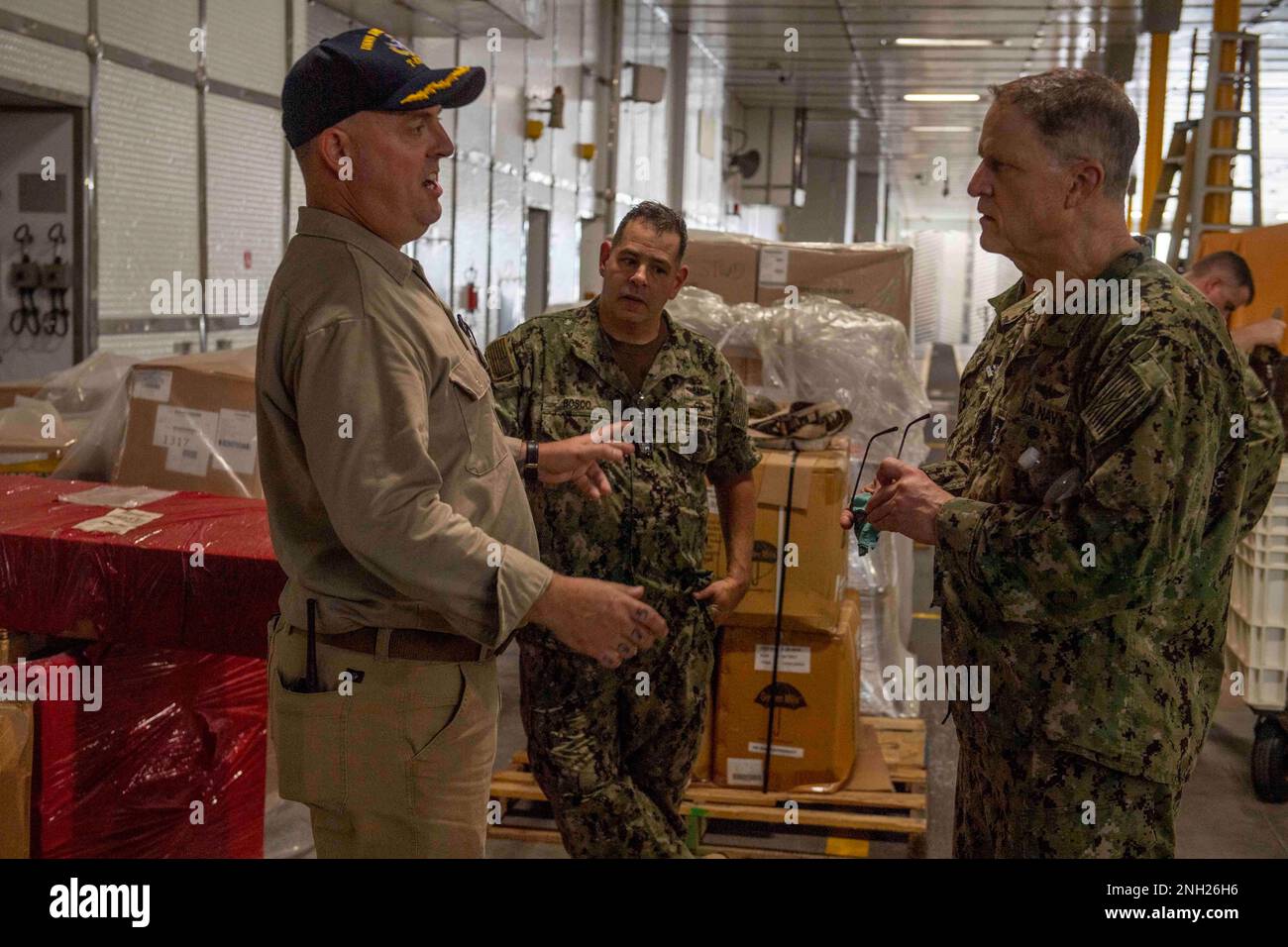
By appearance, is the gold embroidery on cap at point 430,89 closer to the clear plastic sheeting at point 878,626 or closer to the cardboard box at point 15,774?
the cardboard box at point 15,774

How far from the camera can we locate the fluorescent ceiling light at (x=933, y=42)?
13.7 m

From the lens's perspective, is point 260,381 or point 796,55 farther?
point 796,55

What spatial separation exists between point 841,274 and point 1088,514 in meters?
3.48

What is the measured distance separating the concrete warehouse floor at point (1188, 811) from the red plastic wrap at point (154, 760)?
57 cm

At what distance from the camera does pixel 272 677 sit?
6.40ft

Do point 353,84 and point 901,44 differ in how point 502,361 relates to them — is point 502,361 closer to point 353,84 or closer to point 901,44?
point 353,84

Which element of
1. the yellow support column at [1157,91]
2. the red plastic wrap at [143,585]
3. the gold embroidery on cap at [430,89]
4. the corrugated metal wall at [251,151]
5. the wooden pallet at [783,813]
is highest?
the yellow support column at [1157,91]

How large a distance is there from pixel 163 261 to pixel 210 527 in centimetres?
342

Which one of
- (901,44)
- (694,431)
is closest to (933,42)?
(901,44)

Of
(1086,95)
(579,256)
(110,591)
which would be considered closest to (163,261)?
(110,591)

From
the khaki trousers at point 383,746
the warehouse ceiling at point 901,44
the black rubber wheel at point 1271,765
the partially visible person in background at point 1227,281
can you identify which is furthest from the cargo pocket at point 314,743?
the warehouse ceiling at point 901,44

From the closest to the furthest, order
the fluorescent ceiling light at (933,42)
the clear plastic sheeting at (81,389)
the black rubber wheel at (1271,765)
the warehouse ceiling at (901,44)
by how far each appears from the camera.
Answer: the clear plastic sheeting at (81,389) → the black rubber wheel at (1271,765) → the warehouse ceiling at (901,44) → the fluorescent ceiling light at (933,42)

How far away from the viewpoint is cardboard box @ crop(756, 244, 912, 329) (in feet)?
16.5
